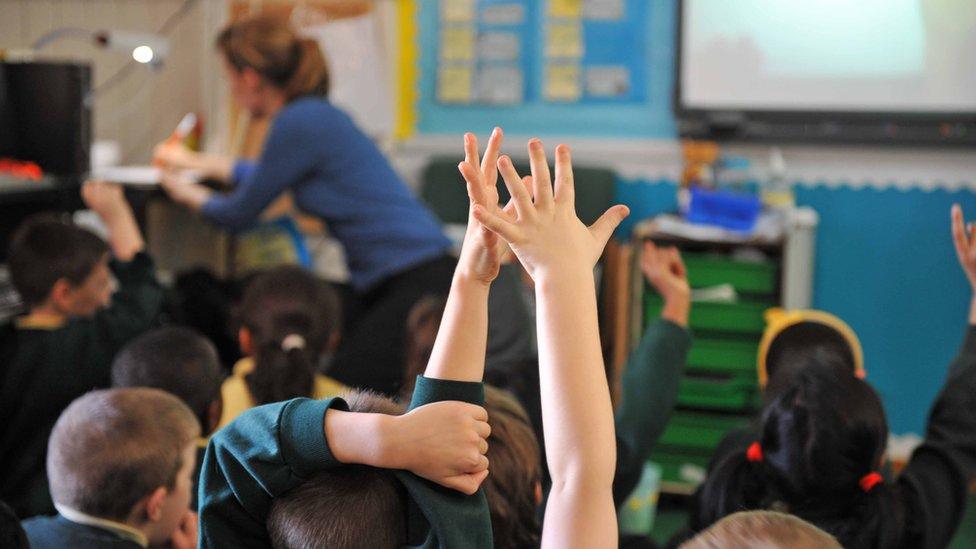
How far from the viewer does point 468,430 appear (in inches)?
28.6

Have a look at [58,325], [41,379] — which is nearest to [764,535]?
[41,379]

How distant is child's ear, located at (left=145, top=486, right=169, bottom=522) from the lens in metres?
1.21

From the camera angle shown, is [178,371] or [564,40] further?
[564,40]

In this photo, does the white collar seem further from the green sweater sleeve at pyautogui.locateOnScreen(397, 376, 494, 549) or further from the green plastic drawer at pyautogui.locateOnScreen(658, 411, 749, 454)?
the green plastic drawer at pyautogui.locateOnScreen(658, 411, 749, 454)

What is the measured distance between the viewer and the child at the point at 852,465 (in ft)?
4.20

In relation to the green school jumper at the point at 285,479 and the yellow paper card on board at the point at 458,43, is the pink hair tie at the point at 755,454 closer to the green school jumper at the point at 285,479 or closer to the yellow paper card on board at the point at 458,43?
the green school jumper at the point at 285,479

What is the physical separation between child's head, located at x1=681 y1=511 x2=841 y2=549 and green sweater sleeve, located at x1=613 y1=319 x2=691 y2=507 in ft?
2.10

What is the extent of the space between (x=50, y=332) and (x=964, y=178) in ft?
8.77

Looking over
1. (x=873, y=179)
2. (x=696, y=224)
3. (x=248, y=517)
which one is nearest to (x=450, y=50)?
(x=696, y=224)

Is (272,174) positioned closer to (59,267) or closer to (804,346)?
(59,267)

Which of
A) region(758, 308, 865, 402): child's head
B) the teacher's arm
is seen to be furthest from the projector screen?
region(758, 308, 865, 402): child's head

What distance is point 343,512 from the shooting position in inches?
29.9

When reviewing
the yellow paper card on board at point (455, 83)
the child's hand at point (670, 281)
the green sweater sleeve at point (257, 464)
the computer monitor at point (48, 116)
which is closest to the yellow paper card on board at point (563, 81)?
the yellow paper card on board at point (455, 83)

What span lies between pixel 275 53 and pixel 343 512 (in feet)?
6.26
